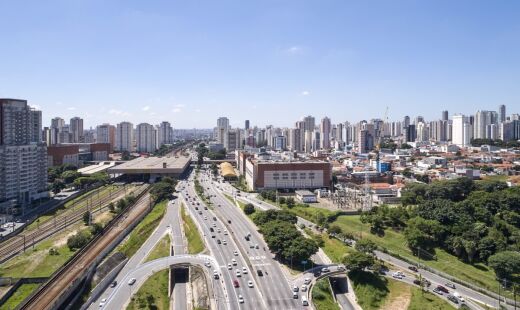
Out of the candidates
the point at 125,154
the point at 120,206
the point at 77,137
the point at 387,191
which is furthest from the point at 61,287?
the point at 77,137

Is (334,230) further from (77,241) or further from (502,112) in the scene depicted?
(502,112)

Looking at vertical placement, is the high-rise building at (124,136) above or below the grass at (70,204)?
above

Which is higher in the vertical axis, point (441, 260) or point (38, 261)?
point (38, 261)

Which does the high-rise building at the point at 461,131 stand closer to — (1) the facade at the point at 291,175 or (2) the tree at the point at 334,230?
(1) the facade at the point at 291,175

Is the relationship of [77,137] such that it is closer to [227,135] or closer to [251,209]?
[227,135]

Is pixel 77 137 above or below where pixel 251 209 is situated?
above

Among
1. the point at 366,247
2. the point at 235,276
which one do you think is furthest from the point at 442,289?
the point at 235,276

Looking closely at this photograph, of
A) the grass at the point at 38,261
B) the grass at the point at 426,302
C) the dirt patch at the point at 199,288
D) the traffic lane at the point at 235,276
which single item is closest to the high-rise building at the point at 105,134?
the grass at the point at 38,261
